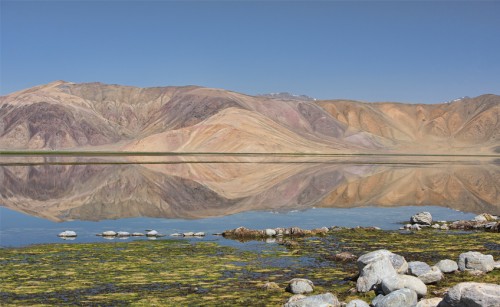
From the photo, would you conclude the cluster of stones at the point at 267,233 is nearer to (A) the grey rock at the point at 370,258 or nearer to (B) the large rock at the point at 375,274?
(A) the grey rock at the point at 370,258

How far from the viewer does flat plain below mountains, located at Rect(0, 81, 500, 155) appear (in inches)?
5285

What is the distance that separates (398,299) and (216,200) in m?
28.5

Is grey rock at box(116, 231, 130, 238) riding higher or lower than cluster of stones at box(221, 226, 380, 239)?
higher

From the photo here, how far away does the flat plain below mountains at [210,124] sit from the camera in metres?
134

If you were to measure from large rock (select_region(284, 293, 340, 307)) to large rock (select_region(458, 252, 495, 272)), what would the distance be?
584cm

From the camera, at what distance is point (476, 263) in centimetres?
1667

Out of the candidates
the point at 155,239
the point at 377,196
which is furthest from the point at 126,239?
the point at 377,196

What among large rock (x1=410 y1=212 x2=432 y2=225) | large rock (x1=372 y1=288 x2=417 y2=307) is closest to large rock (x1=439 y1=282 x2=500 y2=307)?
large rock (x1=372 y1=288 x2=417 y2=307)

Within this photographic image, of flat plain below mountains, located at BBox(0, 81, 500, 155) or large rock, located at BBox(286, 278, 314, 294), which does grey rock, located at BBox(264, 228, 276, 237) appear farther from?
flat plain below mountains, located at BBox(0, 81, 500, 155)

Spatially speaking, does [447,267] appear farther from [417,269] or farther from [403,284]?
[403,284]

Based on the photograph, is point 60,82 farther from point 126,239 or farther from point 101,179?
point 126,239

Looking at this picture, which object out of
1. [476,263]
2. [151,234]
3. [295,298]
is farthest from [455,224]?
[295,298]

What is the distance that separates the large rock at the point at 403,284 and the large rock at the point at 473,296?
165 cm

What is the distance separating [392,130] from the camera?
186m
